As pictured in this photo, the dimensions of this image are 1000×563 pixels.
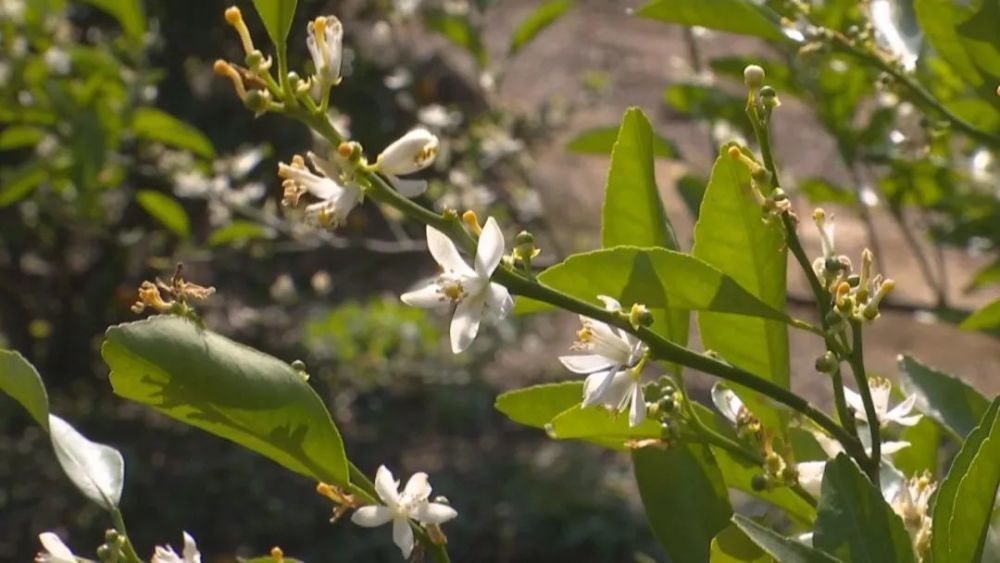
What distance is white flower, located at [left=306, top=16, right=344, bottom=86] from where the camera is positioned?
28.3 inches

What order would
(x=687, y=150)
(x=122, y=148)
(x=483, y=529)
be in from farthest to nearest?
1. (x=687, y=150)
2. (x=483, y=529)
3. (x=122, y=148)

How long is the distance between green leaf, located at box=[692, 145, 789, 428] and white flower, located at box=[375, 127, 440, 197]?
15 centimetres

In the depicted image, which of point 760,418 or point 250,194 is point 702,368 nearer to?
point 760,418

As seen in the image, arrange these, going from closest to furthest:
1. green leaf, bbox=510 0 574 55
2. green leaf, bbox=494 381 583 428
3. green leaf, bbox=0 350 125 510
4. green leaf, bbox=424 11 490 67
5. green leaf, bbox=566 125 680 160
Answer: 1. green leaf, bbox=0 350 125 510
2. green leaf, bbox=494 381 583 428
3. green leaf, bbox=566 125 680 160
4. green leaf, bbox=510 0 574 55
5. green leaf, bbox=424 11 490 67

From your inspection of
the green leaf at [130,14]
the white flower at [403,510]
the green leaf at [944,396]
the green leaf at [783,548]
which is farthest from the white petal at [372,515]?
the green leaf at [130,14]

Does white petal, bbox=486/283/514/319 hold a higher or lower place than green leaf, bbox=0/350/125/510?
higher

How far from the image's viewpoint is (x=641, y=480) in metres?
0.86

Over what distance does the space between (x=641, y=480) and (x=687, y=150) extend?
5184mm

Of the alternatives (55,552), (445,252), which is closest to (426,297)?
(445,252)

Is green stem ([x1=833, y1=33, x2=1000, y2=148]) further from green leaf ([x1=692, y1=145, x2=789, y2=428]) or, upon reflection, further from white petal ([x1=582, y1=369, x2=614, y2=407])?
white petal ([x1=582, y1=369, x2=614, y2=407])

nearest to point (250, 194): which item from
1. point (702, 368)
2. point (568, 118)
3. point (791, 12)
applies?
point (568, 118)

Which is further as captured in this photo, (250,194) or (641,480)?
(250,194)

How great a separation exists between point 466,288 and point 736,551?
18 cm

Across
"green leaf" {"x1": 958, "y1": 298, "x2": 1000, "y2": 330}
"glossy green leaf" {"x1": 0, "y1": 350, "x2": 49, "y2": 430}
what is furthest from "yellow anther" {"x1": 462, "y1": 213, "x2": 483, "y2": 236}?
"green leaf" {"x1": 958, "y1": 298, "x2": 1000, "y2": 330}
